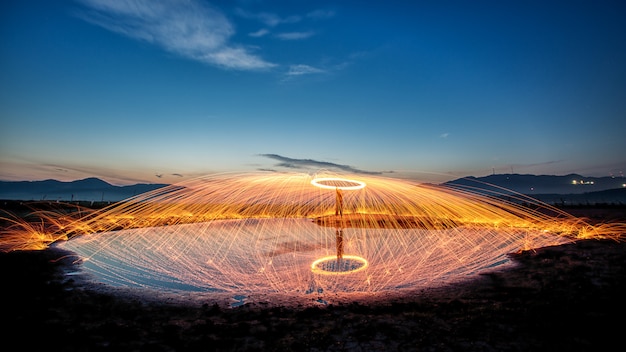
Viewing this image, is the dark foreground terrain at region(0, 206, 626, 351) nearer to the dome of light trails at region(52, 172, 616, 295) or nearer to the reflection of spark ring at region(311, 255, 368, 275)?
the dome of light trails at region(52, 172, 616, 295)

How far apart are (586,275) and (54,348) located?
44.4ft

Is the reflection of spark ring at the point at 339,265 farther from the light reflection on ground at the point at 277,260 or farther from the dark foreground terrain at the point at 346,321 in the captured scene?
the dark foreground terrain at the point at 346,321

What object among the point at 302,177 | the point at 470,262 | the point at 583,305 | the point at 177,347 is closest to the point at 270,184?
the point at 302,177

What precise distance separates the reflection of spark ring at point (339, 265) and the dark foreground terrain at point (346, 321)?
307 centimetres

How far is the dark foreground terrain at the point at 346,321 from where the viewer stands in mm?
4758

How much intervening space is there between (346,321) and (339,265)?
5.20 meters

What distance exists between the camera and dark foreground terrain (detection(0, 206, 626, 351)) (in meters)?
4.76

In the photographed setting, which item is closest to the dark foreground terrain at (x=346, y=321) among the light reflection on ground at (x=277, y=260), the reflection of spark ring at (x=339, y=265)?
the light reflection on ground at (x=277, y=260)

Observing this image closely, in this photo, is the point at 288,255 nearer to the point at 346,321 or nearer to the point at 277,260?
the point at 277,260

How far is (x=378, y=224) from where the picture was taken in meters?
25.6

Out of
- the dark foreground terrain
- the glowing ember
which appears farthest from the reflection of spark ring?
the dark foreground terrain

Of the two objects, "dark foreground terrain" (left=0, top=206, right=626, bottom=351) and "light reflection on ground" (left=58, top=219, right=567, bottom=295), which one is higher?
"dark foreground terrain" (left=0, top=206, right=626, bottom=351)

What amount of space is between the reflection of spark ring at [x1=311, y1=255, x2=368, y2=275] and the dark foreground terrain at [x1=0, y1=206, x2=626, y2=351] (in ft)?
10.1

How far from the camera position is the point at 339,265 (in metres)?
10.9
